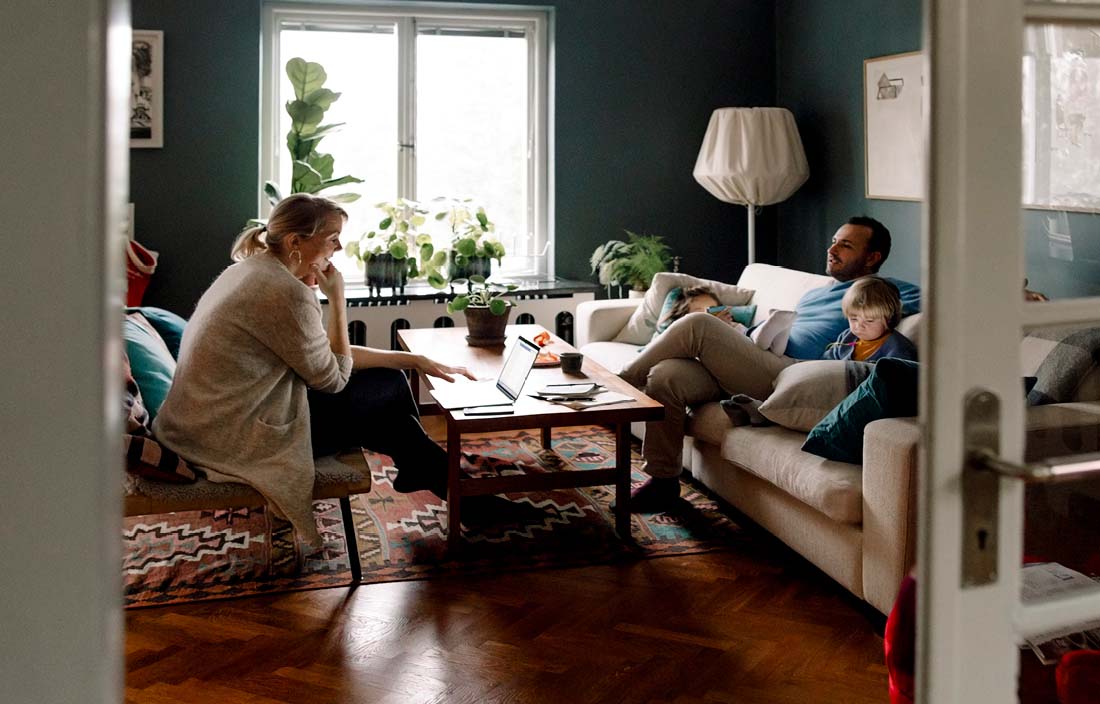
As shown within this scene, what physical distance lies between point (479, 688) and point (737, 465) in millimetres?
1479

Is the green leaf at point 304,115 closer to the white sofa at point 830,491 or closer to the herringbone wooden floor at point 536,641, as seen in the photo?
the white sofa at point 830,491

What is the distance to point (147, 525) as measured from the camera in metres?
3.89

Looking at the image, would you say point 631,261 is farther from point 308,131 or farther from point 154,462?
point 154,462

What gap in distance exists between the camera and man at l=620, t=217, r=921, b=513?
4.04 m

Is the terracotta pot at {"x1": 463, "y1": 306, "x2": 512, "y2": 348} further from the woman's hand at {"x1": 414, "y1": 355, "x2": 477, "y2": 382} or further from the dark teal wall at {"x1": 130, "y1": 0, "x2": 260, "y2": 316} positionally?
the dark teal wall at {"x1": 130, "y1": 0, "x2": 260, "y2": 316}

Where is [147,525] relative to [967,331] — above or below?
below

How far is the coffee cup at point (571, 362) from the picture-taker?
4195mm

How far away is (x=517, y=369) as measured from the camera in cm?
388

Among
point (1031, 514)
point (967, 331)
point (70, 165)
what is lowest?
point (1031, 514)

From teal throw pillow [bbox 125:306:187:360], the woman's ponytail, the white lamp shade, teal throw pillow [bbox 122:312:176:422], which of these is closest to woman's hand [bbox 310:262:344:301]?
the woman's ponytail

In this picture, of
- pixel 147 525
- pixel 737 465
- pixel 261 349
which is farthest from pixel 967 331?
pixel 147 525

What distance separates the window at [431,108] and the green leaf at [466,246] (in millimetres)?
432

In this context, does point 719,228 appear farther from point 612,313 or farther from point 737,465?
point 737,465

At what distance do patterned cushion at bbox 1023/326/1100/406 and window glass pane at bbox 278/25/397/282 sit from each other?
4999 millimetres
